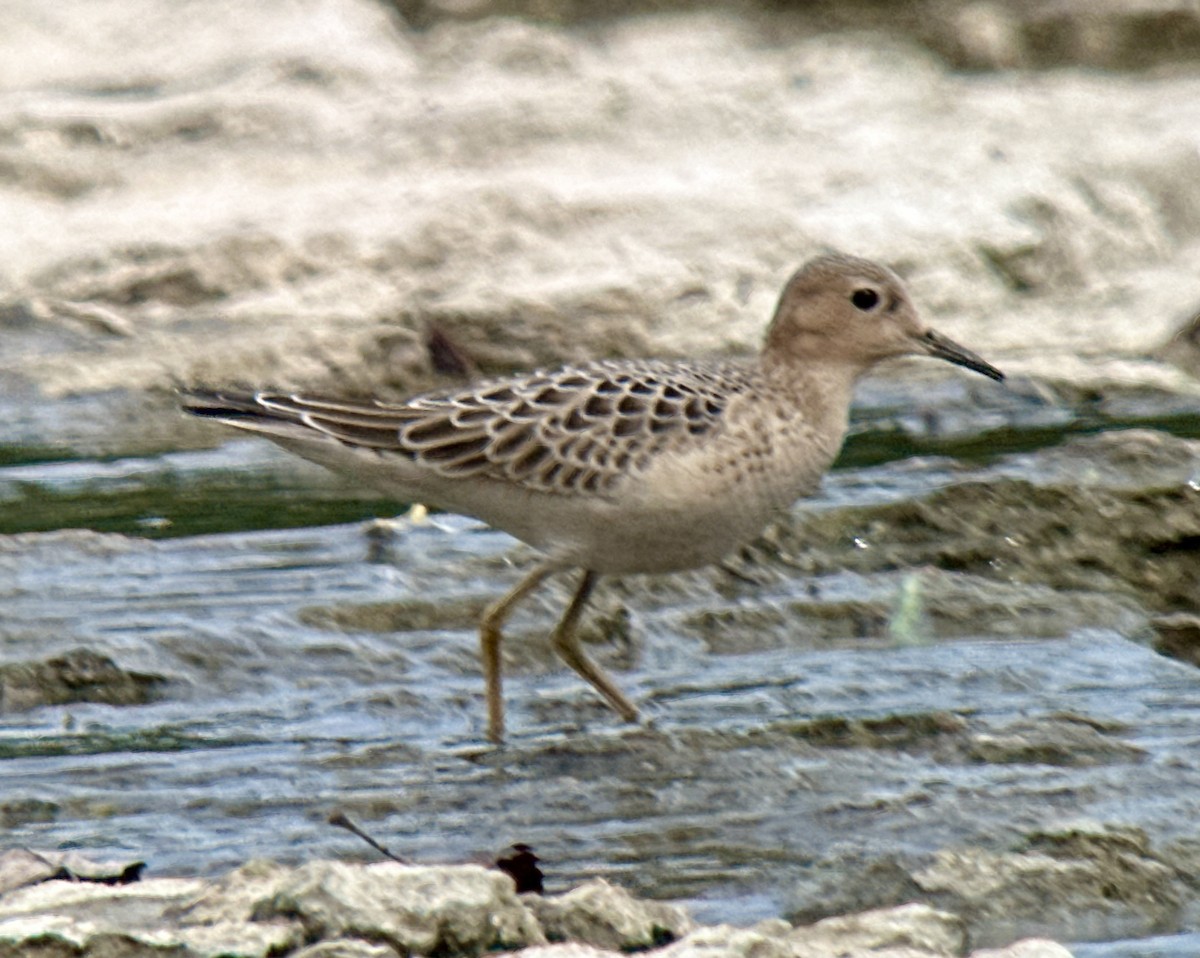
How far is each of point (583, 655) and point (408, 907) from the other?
2.53m

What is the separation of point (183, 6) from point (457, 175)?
2871 millimetres

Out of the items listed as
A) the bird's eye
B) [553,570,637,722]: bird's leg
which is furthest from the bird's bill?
[553,570,637,722]: bird's leg

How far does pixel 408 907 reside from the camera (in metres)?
4.43

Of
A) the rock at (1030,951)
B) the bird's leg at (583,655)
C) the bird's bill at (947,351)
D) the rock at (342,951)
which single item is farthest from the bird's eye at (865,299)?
the rock at (342,951)

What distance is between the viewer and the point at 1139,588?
783cm

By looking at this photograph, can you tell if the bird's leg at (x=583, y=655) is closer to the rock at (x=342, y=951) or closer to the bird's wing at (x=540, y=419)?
the bird's wing at (x=540, y=419)

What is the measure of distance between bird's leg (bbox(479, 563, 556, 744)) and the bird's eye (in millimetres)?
1317

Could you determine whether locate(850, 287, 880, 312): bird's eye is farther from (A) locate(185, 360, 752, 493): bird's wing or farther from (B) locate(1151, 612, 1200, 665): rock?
(B) locate(1151, 612, 1200, 665): rock

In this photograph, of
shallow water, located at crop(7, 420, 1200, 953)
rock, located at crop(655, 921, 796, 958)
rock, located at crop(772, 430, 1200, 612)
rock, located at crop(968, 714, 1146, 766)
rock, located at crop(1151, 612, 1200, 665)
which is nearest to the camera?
rock, located at crop(655, 921, 796, 958)

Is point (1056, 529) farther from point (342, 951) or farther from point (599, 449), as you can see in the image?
point (342, 951)

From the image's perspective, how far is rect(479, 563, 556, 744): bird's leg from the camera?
21.6ft

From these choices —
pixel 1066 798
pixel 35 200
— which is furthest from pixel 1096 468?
pixel 35 200

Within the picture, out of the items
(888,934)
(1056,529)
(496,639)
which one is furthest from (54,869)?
(1056,529)

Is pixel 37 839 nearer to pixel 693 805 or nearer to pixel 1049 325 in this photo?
pixel 693 805
